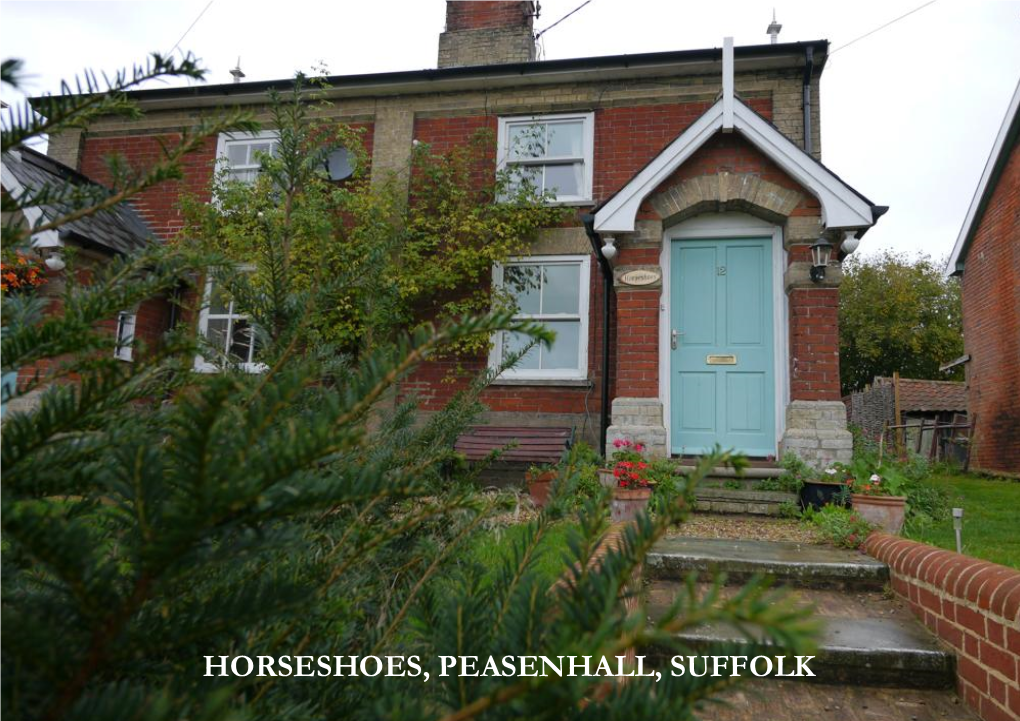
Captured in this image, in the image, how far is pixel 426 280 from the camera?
9.43 metres

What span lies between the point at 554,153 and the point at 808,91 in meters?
3.74

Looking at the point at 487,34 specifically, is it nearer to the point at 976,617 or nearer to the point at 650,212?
the point at 650,212

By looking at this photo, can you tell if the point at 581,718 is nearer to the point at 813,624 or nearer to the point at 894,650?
the point at 813,624

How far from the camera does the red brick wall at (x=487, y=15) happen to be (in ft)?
38.8

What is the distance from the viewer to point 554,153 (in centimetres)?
1045

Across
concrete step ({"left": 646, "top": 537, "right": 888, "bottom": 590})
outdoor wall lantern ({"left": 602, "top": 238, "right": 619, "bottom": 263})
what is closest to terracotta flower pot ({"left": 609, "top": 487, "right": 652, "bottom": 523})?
concrete step ({"left": 646, "top": 537, "right": 888, "bottom": 590})

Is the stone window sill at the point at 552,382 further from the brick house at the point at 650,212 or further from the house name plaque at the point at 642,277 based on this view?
the house name plaque at the point at 642,277

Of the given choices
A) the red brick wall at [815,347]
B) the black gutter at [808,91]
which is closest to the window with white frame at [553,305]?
the red brick wall at [815,347]

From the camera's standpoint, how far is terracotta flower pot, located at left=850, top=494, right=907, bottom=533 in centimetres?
554

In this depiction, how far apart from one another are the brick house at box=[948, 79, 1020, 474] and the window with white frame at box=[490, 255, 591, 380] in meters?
10.2

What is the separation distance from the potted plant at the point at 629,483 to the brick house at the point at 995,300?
38.4ft

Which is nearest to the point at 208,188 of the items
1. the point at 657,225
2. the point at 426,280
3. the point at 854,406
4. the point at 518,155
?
the point at 426,280

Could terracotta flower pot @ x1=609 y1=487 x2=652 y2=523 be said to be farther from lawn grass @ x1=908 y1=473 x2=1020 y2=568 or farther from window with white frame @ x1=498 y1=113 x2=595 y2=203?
window with white frame @ x1=498 y1=113 x2=595 y2=203

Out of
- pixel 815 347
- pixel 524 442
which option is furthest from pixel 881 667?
pixel 524 442
